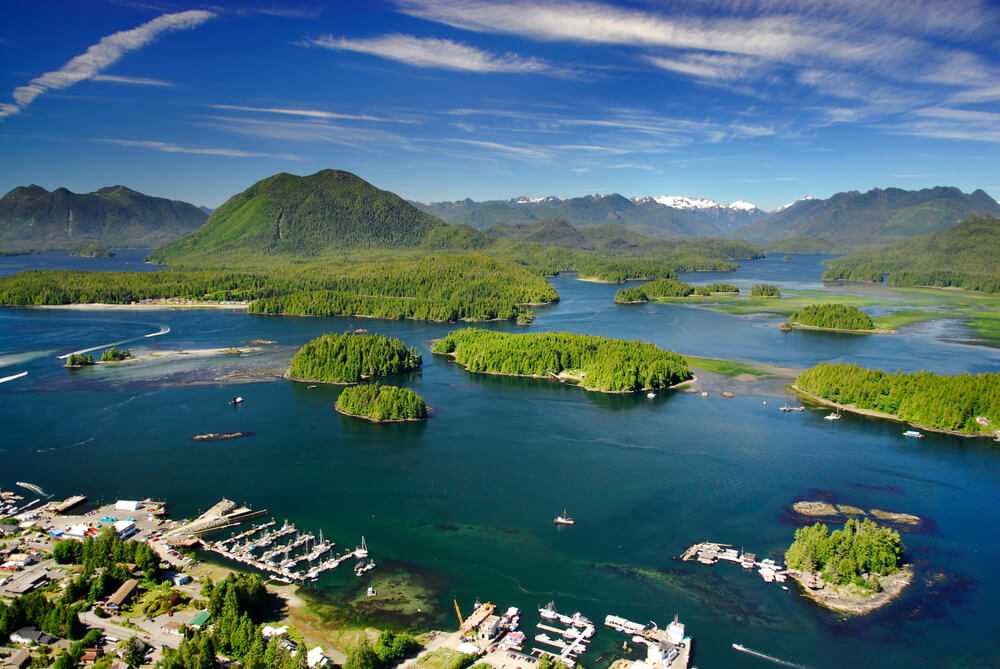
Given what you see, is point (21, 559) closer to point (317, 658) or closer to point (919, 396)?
point (317, 658)

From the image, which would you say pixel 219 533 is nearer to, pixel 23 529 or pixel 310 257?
pixel 23 529

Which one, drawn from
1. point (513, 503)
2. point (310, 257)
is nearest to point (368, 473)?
point (513, 503)

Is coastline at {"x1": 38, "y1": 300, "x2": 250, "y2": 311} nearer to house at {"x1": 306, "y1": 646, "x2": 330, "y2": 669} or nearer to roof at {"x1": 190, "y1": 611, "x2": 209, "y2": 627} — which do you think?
roof at {"x1": 190, "y1": 611, "x2": 209, "y2": 627}

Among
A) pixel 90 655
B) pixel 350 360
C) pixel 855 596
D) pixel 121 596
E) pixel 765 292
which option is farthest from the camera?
pixel 765 292

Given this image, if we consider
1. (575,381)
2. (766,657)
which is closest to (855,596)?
(766,657)

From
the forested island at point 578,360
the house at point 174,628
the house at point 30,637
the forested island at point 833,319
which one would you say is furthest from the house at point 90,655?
the forested island at point 833,319
